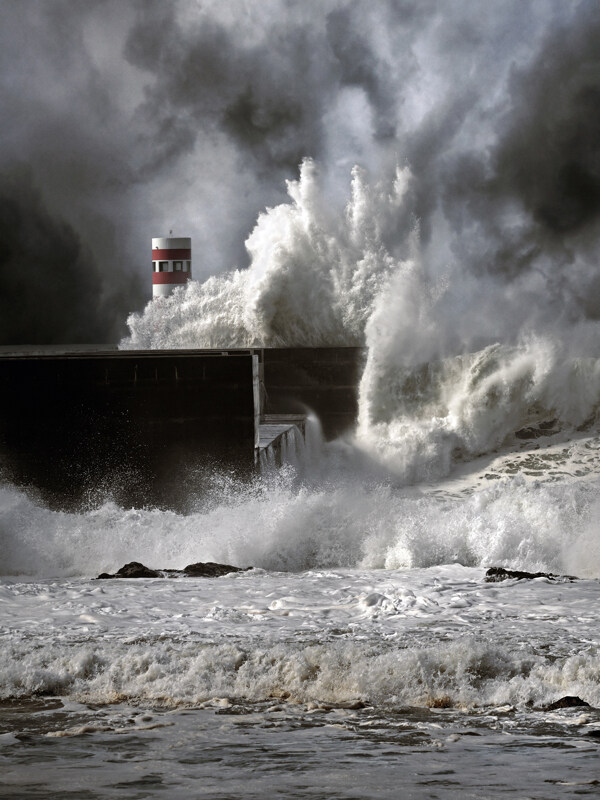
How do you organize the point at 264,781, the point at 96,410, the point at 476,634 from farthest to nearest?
1. the point at 96,410
2. the point at 476,634
3. the point at 264,781

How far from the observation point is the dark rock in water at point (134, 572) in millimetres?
8422

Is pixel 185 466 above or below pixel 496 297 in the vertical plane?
below

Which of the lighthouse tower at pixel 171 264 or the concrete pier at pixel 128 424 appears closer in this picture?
the concrete pier at pixel 128 424

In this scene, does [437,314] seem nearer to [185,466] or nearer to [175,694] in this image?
[185,466]

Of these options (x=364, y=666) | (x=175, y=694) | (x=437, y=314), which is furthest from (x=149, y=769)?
(x=437, y=314)

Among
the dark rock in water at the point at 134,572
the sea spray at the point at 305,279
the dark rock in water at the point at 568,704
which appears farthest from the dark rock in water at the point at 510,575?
the sea spray at the point at 305,279

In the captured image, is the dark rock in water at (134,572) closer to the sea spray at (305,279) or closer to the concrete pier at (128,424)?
the concrete pier at (128,424)

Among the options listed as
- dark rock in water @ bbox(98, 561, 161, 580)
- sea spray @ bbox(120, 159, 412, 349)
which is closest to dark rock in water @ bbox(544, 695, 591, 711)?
dark rock in water @ bbox(98, 561, 161, 580)

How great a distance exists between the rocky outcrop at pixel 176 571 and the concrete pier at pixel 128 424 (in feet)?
4.65

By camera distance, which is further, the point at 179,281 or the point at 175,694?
the point at 179,281

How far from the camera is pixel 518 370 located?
15219mm

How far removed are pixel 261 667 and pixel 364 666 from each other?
48 centimetres

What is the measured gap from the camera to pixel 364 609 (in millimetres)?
7102

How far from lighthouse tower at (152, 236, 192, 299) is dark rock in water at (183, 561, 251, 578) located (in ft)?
48.5
